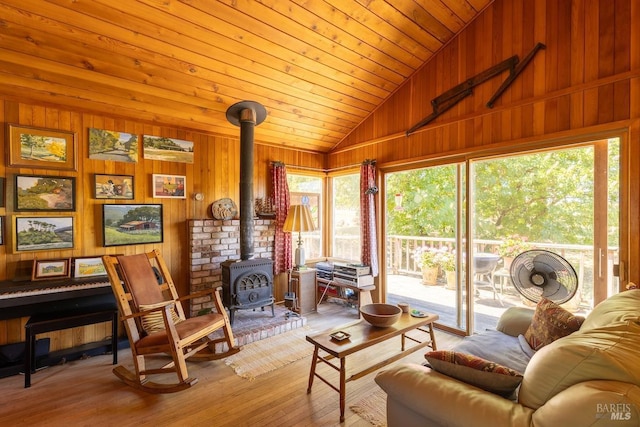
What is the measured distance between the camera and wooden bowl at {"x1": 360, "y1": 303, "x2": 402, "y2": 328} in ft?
7.43

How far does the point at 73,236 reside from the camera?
9.69 ft

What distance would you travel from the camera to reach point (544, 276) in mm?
2225

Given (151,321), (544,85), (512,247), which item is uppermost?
(544,85)

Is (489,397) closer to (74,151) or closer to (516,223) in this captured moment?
(516,223)

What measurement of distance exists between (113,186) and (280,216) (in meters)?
2.02

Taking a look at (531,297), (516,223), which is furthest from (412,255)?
(531,297)

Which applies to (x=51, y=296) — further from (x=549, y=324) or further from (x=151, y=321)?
(x=549, y=324)

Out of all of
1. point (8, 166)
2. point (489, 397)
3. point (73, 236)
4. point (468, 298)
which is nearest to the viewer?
point (489, 397)

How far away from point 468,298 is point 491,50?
8.60 ft

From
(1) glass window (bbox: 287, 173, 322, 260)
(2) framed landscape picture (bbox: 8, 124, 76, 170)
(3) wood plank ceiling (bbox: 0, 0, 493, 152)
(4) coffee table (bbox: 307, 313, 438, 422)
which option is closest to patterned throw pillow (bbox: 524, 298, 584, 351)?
(4) coffee table (bbox: 307, 313, 438, 422)

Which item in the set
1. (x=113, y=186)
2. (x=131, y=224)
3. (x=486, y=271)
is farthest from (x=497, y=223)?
(x=113, y=186)

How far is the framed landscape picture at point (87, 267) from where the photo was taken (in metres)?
2.88

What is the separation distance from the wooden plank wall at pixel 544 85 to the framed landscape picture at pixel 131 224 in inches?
123

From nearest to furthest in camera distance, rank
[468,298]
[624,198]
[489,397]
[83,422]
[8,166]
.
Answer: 1. [489,397]
2. [83,422]
3. [624,198]
4. [8,166]
5. [468,298]
